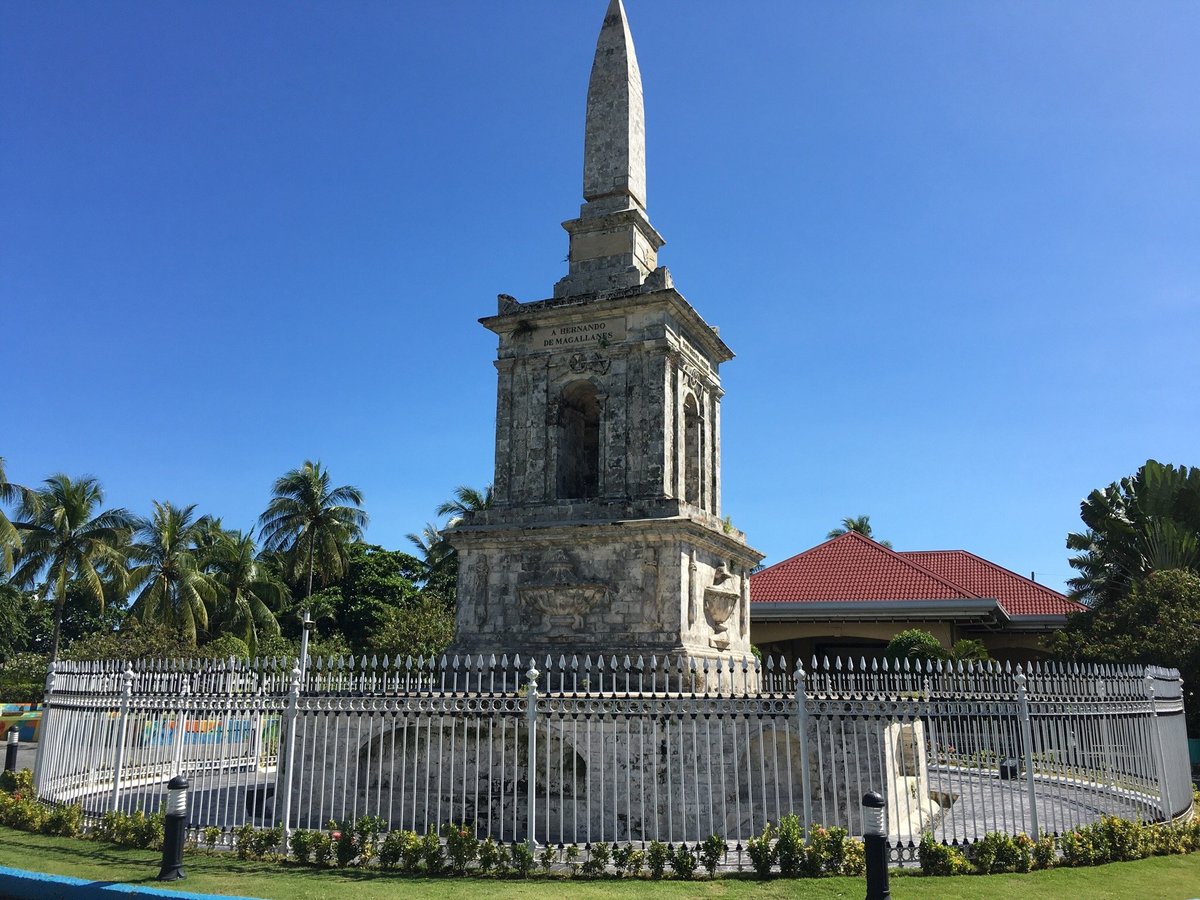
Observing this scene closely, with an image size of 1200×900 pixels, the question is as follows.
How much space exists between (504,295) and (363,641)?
32147mm

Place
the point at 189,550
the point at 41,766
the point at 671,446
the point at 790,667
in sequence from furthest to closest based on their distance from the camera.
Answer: the point at 189,550 → the point at 790,667 → the point at 671,446 → the point at 41,766

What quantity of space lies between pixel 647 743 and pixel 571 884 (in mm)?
2915

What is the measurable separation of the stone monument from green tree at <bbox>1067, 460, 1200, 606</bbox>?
18.7m

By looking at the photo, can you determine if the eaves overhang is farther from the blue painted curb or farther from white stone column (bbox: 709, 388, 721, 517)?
the blue painted curb

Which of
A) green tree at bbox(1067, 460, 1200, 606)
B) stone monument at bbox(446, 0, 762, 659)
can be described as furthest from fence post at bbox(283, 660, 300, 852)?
green tree at bbox(1067, 460, 1200, 606)

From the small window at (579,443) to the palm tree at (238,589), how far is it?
88.2 ft

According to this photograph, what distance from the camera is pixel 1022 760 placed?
11008 mm

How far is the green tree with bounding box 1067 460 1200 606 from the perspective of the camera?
28922mm

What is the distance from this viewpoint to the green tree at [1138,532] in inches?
1139

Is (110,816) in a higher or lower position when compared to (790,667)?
lower

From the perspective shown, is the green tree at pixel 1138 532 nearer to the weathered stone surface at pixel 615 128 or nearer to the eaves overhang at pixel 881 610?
the eaves overhang at pixel 881 610

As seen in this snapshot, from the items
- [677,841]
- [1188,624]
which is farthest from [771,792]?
[1188,624]

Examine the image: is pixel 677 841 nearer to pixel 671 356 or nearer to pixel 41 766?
pixel 671 356

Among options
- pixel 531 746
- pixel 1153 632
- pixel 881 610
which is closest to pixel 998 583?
pixel 881 610
